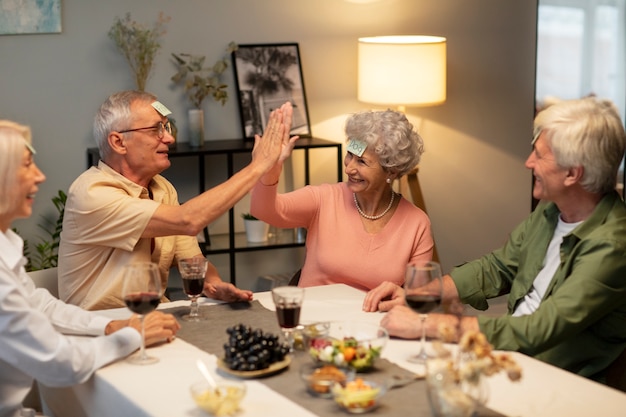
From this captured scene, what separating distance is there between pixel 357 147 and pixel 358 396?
1587mm

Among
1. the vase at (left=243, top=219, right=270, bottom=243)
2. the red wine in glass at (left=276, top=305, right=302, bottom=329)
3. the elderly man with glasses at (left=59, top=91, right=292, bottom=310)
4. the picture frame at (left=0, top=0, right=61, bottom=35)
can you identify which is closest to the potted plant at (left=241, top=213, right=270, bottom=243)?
the vase at (left=243, top=219, right=270, bottom=243)

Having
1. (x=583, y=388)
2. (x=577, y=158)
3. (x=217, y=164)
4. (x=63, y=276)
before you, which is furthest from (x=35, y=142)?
(x=583, y=388)

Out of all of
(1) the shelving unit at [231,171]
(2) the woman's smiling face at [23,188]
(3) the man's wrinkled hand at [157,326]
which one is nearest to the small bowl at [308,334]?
(3) the man's wrinkled hand at [157,326]

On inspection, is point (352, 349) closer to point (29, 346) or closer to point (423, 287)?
point (423, 287)

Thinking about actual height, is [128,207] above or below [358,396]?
above

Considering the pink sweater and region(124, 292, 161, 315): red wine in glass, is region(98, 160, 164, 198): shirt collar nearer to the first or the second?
the pink sweater

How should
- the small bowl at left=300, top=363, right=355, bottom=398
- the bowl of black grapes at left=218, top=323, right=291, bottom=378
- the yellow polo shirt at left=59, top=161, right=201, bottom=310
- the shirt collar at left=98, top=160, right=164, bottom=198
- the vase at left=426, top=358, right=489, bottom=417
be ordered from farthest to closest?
the shirt collar at left=98, top=160, right=164, bottom=198, the yellow polo shirt at left=59, top=161, right=201, bottom=310, the bowl of black grapes at left=218, top=323, right=291, bottom=378, the small bowl at left=300, top=363, right=355, bottom=398, the vase at left=426, top=358, right=489, bottom=417

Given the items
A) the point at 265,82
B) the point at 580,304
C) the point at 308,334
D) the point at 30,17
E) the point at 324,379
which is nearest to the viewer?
the point at 324,379

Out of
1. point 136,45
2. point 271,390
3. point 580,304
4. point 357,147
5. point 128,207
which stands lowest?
point 271,390

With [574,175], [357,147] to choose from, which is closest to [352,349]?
[574,175]

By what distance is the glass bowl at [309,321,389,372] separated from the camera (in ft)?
7.44

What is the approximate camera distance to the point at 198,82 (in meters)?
4.85

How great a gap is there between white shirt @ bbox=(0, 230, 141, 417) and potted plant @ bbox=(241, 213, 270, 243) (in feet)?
7.98

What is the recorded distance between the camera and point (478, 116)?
18.9 feet
